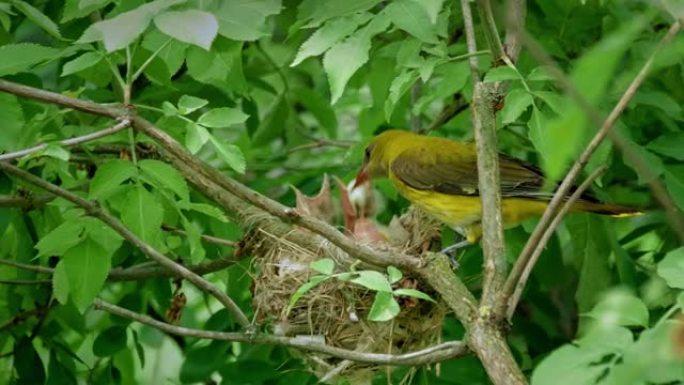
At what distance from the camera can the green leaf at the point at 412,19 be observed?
3.56 metres

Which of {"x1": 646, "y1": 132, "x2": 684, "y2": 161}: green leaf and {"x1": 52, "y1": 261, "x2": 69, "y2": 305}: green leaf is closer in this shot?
{"x1": 52, "y1": 261, "x2": 69, "y2": 305}: green leaf

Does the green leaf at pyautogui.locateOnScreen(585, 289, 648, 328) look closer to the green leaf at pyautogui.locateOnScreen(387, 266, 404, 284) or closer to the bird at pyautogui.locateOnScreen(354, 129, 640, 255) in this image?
the green leaf at pyautogui.locateOnScreen(387, 266, 404, 284)

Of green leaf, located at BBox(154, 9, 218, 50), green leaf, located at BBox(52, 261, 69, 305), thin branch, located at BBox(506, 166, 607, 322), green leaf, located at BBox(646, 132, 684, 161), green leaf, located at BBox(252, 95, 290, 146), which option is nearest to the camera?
green leaf, located at BBox(154, 9, 218, 50)

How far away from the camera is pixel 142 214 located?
3.84 metres

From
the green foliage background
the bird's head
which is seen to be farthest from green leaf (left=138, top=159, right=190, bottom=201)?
the bird's head

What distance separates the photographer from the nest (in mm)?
4816

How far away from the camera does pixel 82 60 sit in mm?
3732

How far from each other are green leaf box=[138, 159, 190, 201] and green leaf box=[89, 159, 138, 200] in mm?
42

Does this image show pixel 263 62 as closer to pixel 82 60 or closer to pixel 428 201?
pixel 428 201

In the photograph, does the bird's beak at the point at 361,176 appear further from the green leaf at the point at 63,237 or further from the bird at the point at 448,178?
the green leaf at the point at 63,237

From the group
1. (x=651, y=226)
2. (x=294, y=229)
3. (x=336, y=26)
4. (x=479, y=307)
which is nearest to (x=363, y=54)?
(x=336, y=26)

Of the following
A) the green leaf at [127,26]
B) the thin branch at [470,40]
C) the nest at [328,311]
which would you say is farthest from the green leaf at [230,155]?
the nest at [328,311]

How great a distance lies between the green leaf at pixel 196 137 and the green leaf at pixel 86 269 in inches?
21.3

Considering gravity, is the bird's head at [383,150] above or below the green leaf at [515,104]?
below
